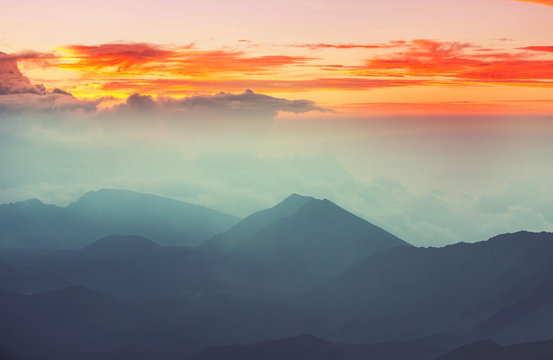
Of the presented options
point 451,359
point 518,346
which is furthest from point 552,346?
point 451,359

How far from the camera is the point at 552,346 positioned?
186 meters

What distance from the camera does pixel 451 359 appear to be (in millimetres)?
198500

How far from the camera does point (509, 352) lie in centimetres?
19288

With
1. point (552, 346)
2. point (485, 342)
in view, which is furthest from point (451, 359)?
point (552, 346)

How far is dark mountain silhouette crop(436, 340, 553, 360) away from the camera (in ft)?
608

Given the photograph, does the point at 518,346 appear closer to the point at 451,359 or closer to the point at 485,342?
the point at 485,342

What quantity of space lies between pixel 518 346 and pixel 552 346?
11.6 metres

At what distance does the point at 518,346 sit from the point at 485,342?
11120 millimetres

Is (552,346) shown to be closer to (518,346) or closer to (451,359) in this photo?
(518,346)

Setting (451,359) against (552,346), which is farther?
(451,359)

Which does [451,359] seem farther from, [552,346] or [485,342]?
[552,346]

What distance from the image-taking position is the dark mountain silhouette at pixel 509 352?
7293 inches

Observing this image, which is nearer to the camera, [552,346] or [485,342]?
[552,346]
